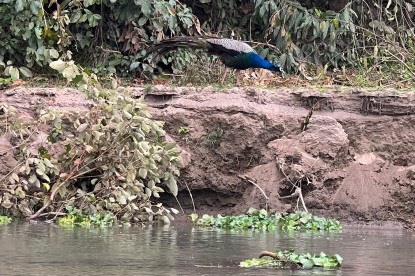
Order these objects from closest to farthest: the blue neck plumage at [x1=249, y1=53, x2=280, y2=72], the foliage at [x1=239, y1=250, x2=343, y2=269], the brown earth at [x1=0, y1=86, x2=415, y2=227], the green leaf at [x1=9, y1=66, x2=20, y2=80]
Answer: the foliage at [x1=239, y1=250, x2=343, y2=269] → the brown earth at [x1=0, y1=86, x2=415, y2=227] → the green leaf at [x1=9, y1=66, x2=20, y2=80] → the blue neck plumage at [x1=249, y1=53, x2=280, y2=72]

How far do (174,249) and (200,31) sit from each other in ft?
21.4

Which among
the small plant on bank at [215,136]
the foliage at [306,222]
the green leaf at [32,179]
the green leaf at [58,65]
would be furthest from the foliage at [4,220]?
the foliage at [306,222]

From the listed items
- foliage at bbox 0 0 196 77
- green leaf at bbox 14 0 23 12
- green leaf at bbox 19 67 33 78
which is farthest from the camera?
foliage at bbox 0 0 196 77

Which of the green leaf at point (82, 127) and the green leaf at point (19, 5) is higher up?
the green leaf at point (19, 5)

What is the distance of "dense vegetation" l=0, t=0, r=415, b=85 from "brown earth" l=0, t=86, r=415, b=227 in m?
1.52

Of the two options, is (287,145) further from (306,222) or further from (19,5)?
(19,5)

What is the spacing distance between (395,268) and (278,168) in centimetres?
416

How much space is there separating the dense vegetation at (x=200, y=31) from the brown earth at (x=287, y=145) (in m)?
1.52

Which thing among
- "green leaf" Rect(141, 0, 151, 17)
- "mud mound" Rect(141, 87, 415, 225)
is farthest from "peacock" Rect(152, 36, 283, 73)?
"green leaf" Rect(141, 0, 151, 17)

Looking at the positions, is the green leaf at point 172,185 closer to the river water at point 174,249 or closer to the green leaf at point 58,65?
the river water at point 174,249

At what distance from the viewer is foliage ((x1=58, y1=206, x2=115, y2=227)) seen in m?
9.97

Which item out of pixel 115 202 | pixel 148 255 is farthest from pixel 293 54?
pixel 148 255

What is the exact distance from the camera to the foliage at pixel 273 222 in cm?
1016

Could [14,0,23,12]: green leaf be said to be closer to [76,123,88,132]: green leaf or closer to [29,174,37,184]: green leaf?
[76,123,88,132]: green leaf
